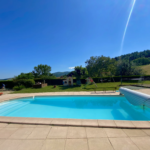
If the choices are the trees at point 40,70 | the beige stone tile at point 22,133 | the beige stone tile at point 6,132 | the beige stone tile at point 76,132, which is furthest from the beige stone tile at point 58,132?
the trees at point 40,70

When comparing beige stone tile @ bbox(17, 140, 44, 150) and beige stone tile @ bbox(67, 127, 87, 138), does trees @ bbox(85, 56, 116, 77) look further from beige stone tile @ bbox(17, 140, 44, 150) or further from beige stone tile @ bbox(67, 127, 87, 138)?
beige stone tile @ bbox(17, 140, 44, 150)

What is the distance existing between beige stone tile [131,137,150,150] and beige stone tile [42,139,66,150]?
7.16 feet

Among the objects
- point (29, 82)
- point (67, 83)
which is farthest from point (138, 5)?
point (29, 82)

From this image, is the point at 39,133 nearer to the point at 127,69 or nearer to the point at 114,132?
the point at 114,132

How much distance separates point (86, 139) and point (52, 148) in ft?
3.46

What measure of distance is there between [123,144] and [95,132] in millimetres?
894

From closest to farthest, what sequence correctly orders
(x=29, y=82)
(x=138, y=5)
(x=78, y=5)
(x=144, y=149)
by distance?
1. (x=144, y=149)
2. (x=138, y=5)
3. (x=78, y=5)
4. (x=29, y=82)

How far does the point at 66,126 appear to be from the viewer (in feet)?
11.4

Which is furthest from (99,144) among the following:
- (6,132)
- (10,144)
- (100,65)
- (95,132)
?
(100,65)

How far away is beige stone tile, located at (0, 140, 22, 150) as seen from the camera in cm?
246

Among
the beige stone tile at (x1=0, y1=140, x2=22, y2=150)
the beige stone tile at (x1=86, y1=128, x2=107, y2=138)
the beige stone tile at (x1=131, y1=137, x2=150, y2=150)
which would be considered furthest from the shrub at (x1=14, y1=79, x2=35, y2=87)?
the beige stone tile at (x1=131, y1=137, x2=150, y2=150)

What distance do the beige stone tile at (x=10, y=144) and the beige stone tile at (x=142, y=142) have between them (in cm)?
358

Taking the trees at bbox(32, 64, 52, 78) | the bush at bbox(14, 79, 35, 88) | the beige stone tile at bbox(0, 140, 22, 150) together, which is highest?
the trees at bbox(32, 64, 52, 78)

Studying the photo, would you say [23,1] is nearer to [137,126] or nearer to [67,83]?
[137,126]
